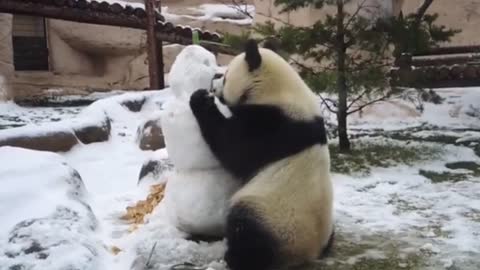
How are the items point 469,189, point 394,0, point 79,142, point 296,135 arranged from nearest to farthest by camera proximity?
1. point 296,135
2. point 469,189
3. point 79,142
4. point 394,0

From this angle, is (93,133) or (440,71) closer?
(93,133)

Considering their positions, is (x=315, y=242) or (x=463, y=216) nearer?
(x=315, y=242)

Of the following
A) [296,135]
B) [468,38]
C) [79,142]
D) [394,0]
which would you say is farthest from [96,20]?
[296,135]

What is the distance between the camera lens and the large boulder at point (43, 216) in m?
2.00

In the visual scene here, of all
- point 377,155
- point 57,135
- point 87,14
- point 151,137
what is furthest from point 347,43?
point 87,14

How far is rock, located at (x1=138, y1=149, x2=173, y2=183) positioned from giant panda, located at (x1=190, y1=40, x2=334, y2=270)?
3.67ft

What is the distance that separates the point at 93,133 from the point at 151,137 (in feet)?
1.63

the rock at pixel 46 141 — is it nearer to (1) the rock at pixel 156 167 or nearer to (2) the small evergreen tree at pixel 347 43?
(1) the rock at pixel 156 167

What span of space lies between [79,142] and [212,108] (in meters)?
2.70

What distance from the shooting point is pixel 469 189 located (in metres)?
3.38

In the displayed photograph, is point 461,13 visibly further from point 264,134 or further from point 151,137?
point 264,134

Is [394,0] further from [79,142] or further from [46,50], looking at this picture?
[46,50]

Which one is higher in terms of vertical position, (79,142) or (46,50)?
(46,50)

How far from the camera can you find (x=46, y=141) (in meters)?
4.24
